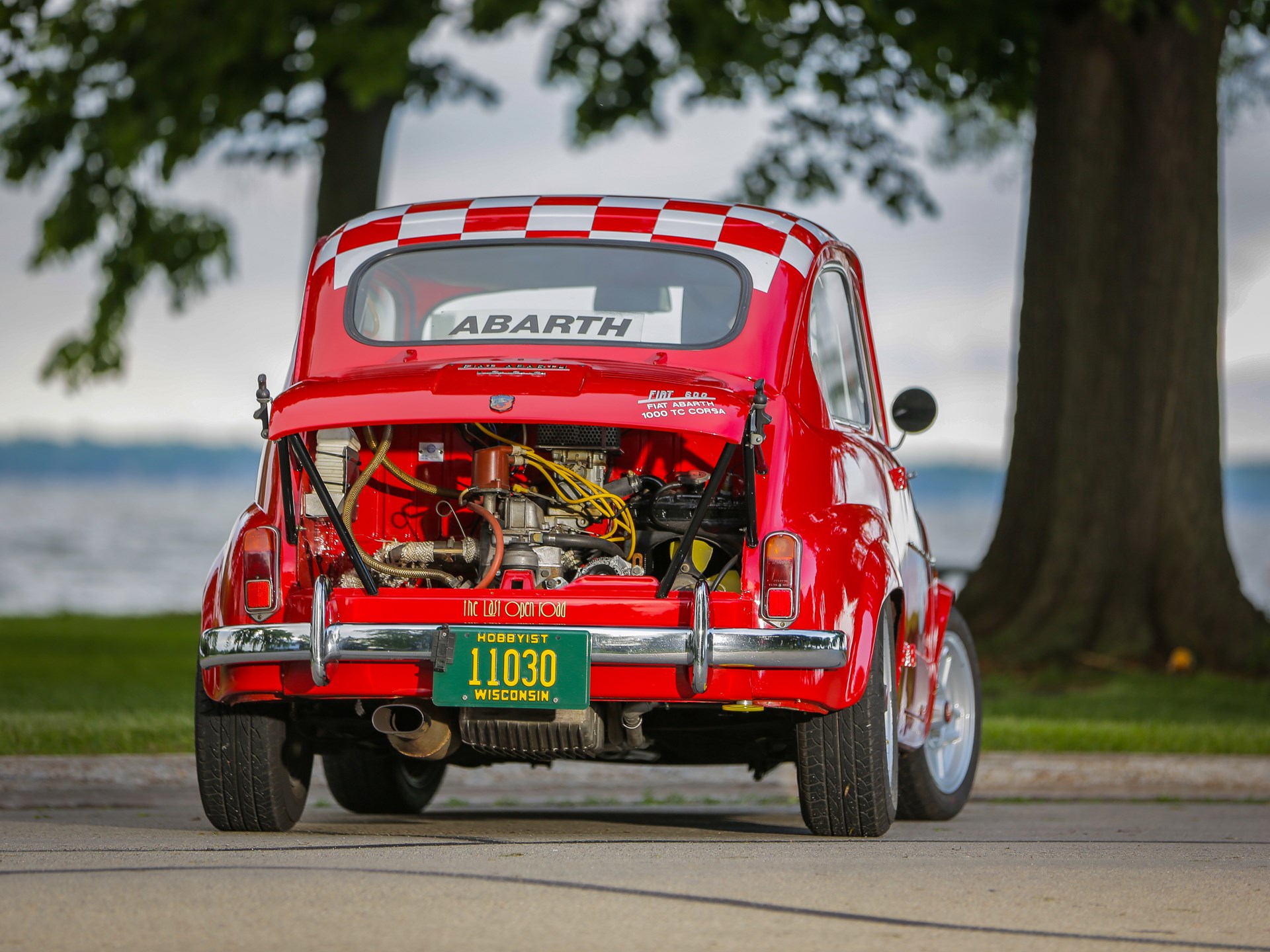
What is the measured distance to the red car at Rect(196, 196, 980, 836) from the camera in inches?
206

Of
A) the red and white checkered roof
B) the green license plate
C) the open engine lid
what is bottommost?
the green license plate

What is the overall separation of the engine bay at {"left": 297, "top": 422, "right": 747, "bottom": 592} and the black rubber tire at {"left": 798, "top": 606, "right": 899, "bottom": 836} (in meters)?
0.50

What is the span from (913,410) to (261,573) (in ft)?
8.60

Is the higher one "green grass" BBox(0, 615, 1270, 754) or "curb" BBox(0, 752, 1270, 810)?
"green grass" BBox(0, 615, 1270, 754)

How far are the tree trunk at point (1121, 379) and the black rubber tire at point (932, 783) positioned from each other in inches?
205

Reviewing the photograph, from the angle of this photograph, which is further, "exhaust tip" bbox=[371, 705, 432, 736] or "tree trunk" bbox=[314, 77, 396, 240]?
"tree trunk" bbox=[314, 77, 396, 240]

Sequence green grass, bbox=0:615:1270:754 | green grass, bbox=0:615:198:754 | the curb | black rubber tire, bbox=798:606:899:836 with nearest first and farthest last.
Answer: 1. black rubber tire, bbox=798:606:899:836
2. the curb
3. green grass, bbox=0:615:198:754
4. green grass, bbox=0:615:1270:754

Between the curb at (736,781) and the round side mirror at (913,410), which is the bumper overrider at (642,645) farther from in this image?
the curb at (736,781)

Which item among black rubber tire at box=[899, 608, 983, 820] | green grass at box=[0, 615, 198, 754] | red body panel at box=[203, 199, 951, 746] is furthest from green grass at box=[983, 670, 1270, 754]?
green grass at box=[0, 615, 198, 754]

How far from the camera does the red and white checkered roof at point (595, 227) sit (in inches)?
236

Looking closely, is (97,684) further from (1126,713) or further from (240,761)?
(240,761)

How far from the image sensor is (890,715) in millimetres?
5750

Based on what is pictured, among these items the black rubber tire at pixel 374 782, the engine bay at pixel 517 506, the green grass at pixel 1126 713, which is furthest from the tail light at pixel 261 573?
the green grass at pixel 1126 713

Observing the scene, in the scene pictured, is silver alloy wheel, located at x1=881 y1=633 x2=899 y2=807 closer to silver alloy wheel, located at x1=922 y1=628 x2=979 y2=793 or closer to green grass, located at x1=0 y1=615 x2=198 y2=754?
silver alloy wheel, located at x1=922 y1=628 x2=979 y2=793
